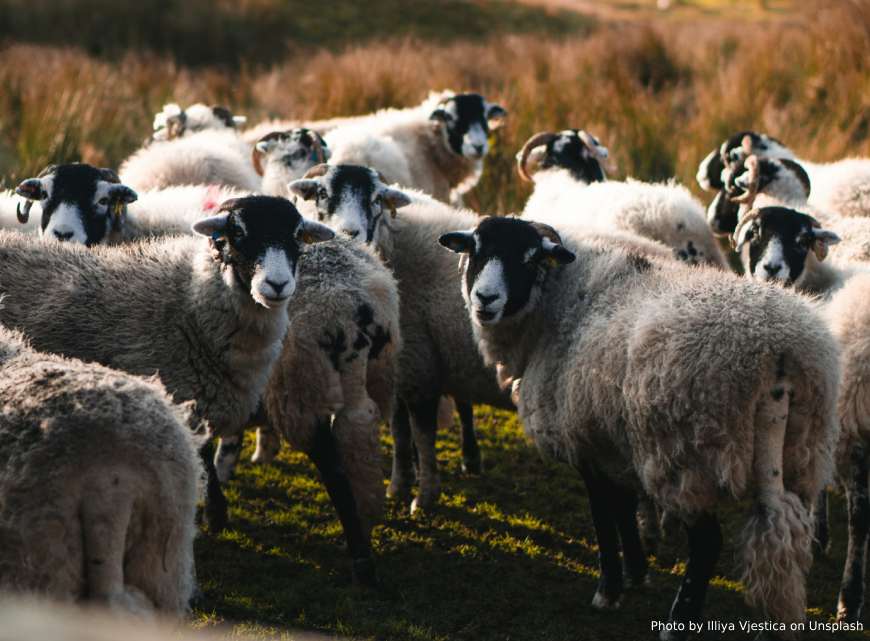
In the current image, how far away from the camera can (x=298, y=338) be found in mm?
4945

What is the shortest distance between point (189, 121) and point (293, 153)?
230 cm

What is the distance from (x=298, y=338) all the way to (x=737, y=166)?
→ 4314 millimetres

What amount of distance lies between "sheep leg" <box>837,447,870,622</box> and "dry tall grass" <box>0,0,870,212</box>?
576cm

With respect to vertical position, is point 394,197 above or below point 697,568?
above

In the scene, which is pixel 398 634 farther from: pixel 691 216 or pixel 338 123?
pixel 338 123

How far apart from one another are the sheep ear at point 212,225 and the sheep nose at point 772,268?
3.13 metres

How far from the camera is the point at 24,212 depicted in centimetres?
614

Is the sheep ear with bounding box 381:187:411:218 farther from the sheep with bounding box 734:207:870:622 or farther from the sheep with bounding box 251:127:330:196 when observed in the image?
the sheep with bounding box 734:207:870:622

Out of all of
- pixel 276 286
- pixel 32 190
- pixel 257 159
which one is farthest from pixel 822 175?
pixel 32 190

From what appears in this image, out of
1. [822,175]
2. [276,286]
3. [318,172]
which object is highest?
[822,175]

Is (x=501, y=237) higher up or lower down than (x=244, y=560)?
higher up

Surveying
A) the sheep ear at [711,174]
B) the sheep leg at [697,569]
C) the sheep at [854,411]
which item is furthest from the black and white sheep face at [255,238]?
Answer: the sheep ear at [711,174]

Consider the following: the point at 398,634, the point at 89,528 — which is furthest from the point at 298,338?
the point at 89,528

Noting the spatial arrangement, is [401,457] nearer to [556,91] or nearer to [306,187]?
[306,187]
